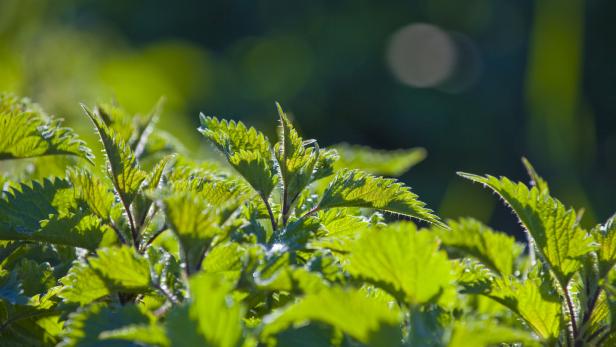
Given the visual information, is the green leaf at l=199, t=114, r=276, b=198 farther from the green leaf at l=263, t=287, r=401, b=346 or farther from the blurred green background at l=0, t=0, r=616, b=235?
the blurred green background at l=0, t=0, r=616, b=235

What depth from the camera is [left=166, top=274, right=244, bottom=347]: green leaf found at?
46 cm

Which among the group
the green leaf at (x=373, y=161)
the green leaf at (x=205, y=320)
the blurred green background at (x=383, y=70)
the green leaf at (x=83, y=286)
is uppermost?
the blurred green background at (x=383, y=70)

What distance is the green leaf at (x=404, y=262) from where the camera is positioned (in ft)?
1.70

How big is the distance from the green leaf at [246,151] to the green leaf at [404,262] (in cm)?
12

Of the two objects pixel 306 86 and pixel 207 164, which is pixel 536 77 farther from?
pixel 306 86

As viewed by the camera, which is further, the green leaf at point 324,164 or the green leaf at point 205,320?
the green leaf at point 324,164

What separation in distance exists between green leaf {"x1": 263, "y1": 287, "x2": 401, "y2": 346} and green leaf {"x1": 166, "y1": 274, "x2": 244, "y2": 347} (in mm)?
23

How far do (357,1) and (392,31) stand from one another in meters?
0.32

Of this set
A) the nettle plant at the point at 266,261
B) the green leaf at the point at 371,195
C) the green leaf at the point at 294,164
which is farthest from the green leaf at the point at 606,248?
the green leaf at the point at 294,164

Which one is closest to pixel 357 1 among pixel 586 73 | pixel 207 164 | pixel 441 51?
pixel 441 51

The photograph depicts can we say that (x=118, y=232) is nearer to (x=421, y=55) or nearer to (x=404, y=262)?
(x=404, y=262)

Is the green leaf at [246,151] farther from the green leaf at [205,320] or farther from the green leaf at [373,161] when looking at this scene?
the green leaf at [373,161]

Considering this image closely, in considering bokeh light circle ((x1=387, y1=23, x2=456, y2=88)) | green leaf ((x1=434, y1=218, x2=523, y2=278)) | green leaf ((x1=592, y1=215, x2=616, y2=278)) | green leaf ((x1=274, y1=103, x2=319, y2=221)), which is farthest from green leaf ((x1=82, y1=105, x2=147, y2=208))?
bokeh light circle ((x1=387, y1=23, x2=456, y2=88))

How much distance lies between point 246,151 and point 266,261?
4.8 inches
